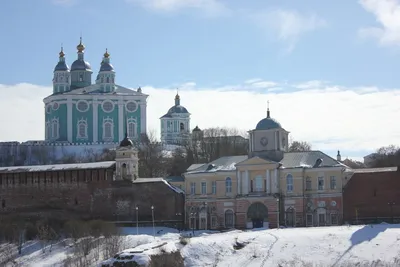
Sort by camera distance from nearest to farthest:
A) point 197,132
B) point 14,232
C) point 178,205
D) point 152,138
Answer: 1. point 14,232
2. point 178,205
3. point 197,132
4. point 152,138

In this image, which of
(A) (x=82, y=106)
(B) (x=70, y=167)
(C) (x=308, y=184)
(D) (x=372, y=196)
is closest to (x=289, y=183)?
(C) (x=308, y=184)

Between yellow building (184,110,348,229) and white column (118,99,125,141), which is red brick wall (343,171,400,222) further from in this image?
white column (118,99,125,141)

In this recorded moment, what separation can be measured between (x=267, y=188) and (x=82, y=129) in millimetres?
43996

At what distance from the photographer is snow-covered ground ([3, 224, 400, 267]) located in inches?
1528

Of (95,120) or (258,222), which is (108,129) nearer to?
(95,120)

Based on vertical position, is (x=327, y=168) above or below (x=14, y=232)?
above

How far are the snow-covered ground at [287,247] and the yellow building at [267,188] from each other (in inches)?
318

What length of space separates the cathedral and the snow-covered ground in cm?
5019

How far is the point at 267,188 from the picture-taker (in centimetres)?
5372

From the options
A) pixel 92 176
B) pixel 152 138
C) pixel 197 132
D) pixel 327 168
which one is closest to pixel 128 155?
pixel 92 176

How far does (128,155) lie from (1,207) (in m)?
9.03

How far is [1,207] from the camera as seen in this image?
58.9 meters

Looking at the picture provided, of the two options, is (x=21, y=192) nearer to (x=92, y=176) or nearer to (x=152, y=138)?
(x=92, y=176)

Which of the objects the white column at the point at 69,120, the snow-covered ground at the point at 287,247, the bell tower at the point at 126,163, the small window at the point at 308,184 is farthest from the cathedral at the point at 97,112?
the snow-covered ground at the point at 287,247
